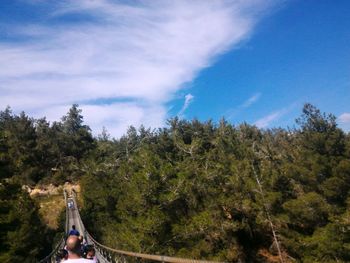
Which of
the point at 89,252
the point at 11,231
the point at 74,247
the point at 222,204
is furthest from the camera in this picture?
the point at 222,204

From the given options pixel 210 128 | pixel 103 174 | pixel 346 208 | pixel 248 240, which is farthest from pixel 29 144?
pixel 346 208

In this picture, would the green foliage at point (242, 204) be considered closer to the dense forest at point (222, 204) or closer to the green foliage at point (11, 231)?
the dense forest at point (222, 204)

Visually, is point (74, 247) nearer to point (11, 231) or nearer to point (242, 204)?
point (11, 231)

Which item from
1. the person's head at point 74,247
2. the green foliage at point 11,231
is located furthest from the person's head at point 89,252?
the green foliage at point 11,231

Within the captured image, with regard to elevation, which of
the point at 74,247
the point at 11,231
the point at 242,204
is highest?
the point at 242,204

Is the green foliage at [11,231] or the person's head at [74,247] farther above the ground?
the green foliage at [11,231]

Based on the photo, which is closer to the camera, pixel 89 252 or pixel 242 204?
pixel 89 252

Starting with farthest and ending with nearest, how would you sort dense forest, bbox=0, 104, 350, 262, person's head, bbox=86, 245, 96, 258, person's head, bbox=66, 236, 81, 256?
1. dense forest, bbox=0, 104, 350, 262
2. person's head, bbox=86, 245, 96, 258
3. person's head, bbox=66, 236, 81, 256

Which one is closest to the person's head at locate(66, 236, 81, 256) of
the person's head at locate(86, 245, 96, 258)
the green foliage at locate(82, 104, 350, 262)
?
the person's head at locate(86, 245, 96, 258)

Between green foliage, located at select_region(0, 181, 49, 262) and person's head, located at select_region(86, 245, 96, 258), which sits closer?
person's head, located at select_region(86, 245, 96, 258)

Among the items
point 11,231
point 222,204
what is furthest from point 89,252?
point 222,204

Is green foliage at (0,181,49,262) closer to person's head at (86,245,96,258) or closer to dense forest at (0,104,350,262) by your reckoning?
dense forest at (0,104,350,262)

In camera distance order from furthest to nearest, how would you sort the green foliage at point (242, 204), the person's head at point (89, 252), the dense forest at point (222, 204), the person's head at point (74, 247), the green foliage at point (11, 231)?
the green foliage at point (242, 204) → the dense forest at point (222, 204) → the green foliage at point (11, 231) → the person's head at point (89, 252) → the person's head at point (74, 247)

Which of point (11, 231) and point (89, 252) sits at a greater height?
point (11, 231)
